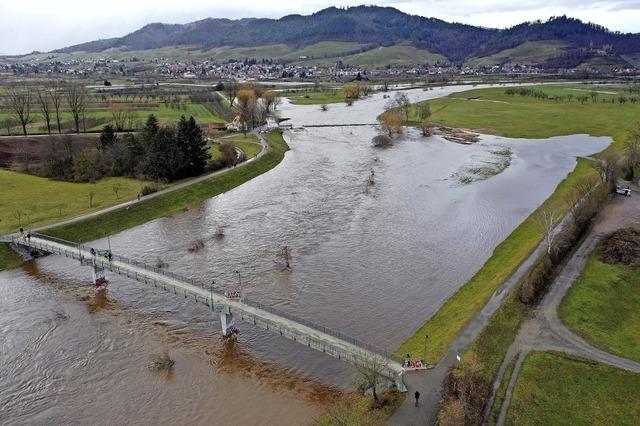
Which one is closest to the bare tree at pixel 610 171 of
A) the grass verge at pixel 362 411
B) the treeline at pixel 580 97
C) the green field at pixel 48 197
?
the grass verge at pixel 362 411

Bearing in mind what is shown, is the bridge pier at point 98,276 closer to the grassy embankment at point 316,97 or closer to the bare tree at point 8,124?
the bare tree at point 8,124

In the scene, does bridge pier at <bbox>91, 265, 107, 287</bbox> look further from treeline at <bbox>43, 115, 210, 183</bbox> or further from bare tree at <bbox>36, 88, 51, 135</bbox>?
bare tree at <bbox>36, 88, 51, 135</bbox>

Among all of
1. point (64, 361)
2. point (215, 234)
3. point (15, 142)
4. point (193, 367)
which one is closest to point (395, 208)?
point (215, 234)

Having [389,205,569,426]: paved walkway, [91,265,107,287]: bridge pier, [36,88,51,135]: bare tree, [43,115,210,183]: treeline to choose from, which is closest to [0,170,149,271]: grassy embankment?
[43,115,210,183]: treeline

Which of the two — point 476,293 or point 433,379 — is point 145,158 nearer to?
point 476,293

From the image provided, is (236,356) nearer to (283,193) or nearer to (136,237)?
(136,237)

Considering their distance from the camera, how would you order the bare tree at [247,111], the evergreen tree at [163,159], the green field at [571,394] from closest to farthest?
the green field at [571,394] → the evergreen tree at [163,159] → the bare tree at [247,111]
